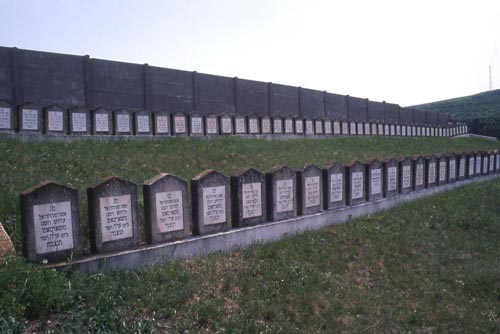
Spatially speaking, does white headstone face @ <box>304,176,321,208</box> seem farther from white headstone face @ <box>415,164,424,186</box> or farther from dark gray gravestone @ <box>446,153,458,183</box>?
dark gray gravestone @ <box>446,153,458,183</box>

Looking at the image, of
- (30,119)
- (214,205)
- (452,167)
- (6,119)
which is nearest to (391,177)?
(452,167)

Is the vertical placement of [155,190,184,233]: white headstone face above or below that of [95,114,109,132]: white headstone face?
below

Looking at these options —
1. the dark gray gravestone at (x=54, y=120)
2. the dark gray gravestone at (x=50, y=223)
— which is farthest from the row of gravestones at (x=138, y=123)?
the dark gray gravestone at (x=50, y=223)

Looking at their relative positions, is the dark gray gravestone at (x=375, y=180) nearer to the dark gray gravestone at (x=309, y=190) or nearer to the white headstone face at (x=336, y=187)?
the white headstone face at (x=336, y=187)

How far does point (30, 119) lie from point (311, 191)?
772cm

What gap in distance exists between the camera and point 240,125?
59.1ft

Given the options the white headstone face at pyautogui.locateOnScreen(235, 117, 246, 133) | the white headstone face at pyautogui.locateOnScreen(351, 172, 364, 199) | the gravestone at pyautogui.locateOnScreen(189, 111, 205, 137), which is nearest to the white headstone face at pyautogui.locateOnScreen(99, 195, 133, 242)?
the white headstone face at pyautogui.locateOnScreen(351, 172, 364, 199)

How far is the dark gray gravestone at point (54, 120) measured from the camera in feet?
39.1

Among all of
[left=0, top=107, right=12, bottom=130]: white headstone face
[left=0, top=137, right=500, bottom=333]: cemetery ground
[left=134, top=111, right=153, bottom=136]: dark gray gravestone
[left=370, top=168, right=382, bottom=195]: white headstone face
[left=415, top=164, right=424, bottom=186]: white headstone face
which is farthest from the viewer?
[left=134, top=111, right=153, bottom=136]: dark gray gravestone

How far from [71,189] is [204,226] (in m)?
1.86

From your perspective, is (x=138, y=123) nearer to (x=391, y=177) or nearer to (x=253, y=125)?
(x=253, y=125)

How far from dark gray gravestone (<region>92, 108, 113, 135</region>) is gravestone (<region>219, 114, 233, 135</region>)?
470cm

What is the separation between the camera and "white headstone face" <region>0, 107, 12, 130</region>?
1144 cm

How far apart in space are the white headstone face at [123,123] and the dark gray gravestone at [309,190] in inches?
289
